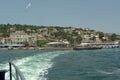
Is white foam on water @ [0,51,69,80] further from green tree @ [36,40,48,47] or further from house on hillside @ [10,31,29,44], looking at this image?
house on hillside @ [10,31,29,44]

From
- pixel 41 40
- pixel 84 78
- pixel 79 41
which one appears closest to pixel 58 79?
pixel 84 78

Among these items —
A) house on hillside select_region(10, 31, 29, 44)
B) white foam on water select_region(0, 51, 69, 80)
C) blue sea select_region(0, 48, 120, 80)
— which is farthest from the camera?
house on hillside select_region(10, 31, 29, 44)

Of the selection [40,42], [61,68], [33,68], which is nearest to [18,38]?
[40,42]

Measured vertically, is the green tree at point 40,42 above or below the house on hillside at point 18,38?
below

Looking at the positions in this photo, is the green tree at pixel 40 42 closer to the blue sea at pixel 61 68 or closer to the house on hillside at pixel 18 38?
the house on hillside at pixel 18 38

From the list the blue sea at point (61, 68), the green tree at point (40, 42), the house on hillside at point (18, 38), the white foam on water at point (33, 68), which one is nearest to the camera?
the white foam on water at point (33, 68)

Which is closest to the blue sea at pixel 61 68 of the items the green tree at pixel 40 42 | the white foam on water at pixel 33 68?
the white foam on water at pixel 33 68

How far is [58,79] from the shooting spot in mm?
27031

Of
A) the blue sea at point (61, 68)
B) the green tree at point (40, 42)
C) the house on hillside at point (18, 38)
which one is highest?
the blue sea at point (61, 68)

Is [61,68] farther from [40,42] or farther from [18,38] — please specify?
[40,42]

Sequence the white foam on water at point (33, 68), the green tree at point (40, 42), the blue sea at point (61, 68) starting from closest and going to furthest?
the white foam on water at point (33, 68) → the blue sea at point (61, 68) → the green tree at point (40, 42)

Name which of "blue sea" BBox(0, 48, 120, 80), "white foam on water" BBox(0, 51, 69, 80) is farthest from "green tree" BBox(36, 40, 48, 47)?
"white foam on water" BBox(0, 51, 69, 80)

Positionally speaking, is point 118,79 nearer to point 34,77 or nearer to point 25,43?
point 34,77

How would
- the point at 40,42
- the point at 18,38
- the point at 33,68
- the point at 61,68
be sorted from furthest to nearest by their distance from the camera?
the point at 40,42
the point at 18,38
the point at 61,68
the point at 33,68
